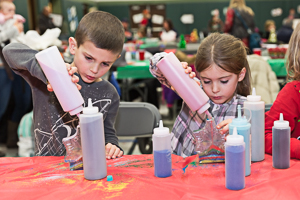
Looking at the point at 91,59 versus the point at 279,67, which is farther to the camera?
the point at 279,67

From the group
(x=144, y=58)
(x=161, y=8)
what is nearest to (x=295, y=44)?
(x=144, y=58)

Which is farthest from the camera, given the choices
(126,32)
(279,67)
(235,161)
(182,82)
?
(126,32)

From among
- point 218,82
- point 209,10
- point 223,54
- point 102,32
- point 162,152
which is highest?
point 209,10

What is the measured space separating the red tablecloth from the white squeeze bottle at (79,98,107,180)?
3cm

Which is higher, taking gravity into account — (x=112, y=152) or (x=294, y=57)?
(x=294, y=57)

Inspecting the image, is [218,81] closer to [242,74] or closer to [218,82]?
[218,82]

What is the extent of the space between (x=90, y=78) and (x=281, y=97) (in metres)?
0.70

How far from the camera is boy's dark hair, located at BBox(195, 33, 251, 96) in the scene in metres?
1.35

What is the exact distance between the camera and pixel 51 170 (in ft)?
3.41

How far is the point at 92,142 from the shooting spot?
2.97 feet

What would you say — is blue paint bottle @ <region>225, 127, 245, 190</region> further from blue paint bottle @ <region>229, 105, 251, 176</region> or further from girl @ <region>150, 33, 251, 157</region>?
girl @ <region>150, 33, 251, 157</region>

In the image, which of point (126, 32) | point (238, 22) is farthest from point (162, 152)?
point (126, 32)

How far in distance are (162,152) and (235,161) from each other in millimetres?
208

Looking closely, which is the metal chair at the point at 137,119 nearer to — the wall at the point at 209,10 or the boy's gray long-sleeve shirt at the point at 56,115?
the boy's gray long-sleeve shirt at the point at 56,115
